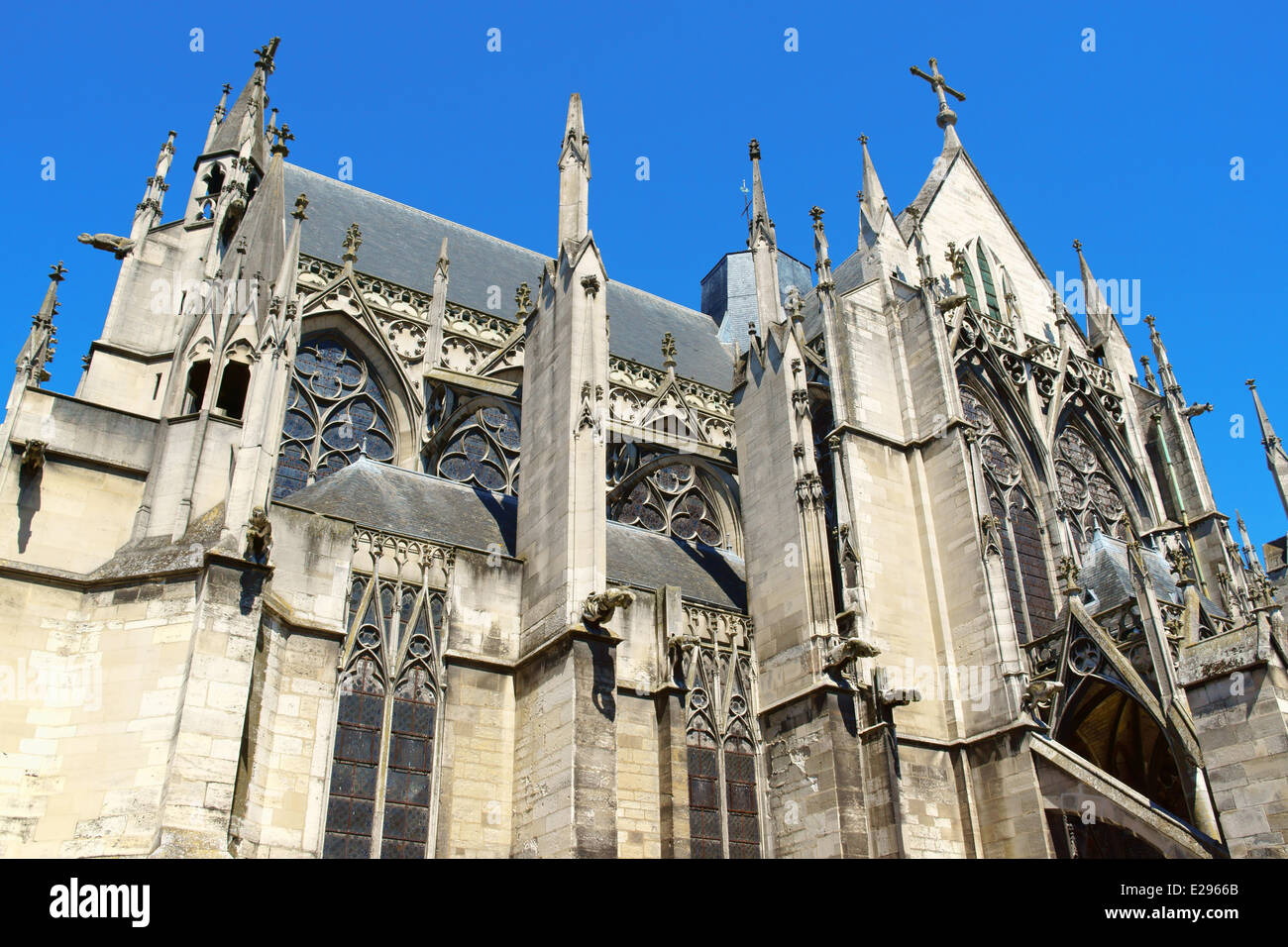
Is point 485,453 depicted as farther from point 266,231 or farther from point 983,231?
point 983,231

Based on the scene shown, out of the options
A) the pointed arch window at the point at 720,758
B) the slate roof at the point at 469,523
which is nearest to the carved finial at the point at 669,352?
the slate roof at the point at 469,523

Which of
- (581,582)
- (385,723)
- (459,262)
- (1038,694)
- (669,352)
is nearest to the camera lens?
(385,723)

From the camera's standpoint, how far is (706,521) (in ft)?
60.5

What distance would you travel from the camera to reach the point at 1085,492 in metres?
18.7

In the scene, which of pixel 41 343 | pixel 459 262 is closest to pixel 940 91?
pixel 459 262

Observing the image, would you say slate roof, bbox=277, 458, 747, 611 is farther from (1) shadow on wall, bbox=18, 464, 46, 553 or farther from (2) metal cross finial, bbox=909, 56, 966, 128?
(2) metal cross finial, bbox=909, 56, 966, 128

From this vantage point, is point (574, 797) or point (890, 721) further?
point (890, 721)

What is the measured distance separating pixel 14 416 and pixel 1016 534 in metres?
13.6

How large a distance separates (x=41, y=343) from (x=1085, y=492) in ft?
52.5

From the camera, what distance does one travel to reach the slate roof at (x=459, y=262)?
67.8ft

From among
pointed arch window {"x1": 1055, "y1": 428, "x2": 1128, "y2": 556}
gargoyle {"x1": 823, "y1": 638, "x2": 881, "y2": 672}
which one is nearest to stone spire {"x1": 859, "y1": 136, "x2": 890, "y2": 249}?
pointed arch window {"x1": 1055, "y1": 428, "x2": 1128, "y2": 556}

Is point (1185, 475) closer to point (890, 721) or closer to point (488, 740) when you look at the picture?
point (890, 721)
